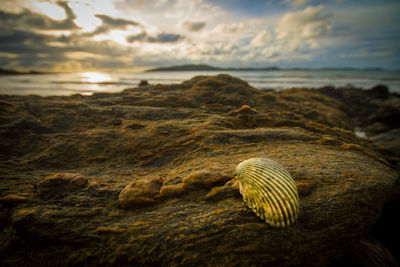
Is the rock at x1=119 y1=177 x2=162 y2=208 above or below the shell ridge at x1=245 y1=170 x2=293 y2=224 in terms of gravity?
below

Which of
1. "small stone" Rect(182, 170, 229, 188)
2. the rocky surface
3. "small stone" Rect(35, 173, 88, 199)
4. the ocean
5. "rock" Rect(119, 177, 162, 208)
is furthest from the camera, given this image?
the ocean

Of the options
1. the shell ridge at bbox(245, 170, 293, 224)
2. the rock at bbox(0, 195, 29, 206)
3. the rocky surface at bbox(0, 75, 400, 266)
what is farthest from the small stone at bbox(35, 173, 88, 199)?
the shell ridge at bbox(245, 170, 293, 224)

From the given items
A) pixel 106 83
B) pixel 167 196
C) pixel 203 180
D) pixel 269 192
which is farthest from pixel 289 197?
pixel 106 83

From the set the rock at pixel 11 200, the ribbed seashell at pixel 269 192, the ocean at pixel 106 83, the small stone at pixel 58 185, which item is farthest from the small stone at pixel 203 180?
the ocean at pixel 106 83

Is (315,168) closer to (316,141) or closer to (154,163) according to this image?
(316,141)

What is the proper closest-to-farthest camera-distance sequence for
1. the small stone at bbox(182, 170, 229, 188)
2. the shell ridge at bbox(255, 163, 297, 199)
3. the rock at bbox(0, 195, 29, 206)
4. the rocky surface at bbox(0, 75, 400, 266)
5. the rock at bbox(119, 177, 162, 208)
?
the rocky surface at bbox(0, 75, 400, 266), the shell ridge at bbox(255, 163, 297, 199), the rock at bbox(0, 195, 29, 206), the rock at bbox(119, 177, 162, 208), the small stone at bbox(182, 170, 229, 188)

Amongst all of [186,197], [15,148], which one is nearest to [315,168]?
[186,197]

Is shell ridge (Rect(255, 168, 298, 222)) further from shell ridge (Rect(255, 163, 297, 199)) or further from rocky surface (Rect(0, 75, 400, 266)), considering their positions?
rocky surface (Rect(0, 75, 400, 266))
